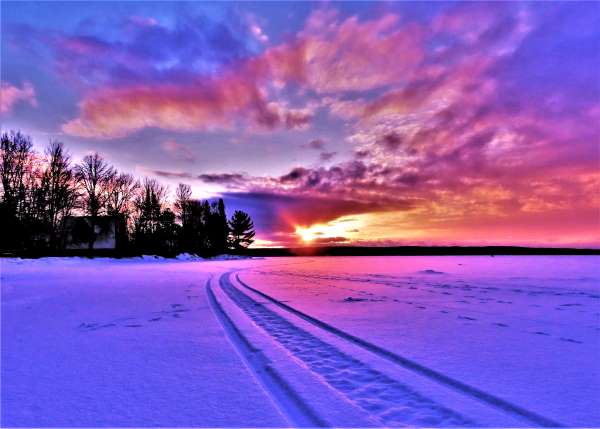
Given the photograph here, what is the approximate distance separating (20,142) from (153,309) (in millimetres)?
33945

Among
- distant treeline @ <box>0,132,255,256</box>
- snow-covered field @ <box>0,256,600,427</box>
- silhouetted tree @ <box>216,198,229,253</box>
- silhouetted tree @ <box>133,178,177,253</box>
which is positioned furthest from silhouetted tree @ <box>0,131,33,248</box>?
silhouetted tree @ <box>216,198,229,253</box>

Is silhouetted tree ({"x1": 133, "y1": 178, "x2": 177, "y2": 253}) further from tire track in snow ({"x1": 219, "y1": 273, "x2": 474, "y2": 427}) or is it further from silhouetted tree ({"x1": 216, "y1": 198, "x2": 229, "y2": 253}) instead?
tire track in snow ({"x1": 219, "y1": 273, "x2": 474, "y2": 427})

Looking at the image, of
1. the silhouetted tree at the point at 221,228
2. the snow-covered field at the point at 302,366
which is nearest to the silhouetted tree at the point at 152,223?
the silhouetted tree at the point at 221,228

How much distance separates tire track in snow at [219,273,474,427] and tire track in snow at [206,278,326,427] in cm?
40

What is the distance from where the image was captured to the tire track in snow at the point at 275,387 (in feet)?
7.61

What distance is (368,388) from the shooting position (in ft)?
9.37

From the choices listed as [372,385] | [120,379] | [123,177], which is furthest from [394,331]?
[123,177]

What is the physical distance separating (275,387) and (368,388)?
83 centimetres

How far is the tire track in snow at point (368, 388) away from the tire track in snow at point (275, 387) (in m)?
0.40

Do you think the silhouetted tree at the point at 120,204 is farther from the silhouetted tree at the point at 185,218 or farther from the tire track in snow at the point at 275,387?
the tire track in snow at the point at 275,387

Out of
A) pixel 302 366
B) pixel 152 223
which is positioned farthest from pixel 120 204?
pixel 302 366

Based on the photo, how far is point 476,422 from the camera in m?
2.27

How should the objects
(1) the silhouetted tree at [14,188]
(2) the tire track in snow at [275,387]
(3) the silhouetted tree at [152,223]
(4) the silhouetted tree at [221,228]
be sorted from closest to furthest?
(2) the tire track in snow at [275,387] → (1) the silhouetted tree at [14,188] → (3) the silhouetted tree at [152,223] → (4) the silhouetted tree at [221,228]

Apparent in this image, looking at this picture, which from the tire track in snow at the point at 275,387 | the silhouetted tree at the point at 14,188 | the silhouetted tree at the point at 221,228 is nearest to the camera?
the tire track in snow at the point at 275,387
